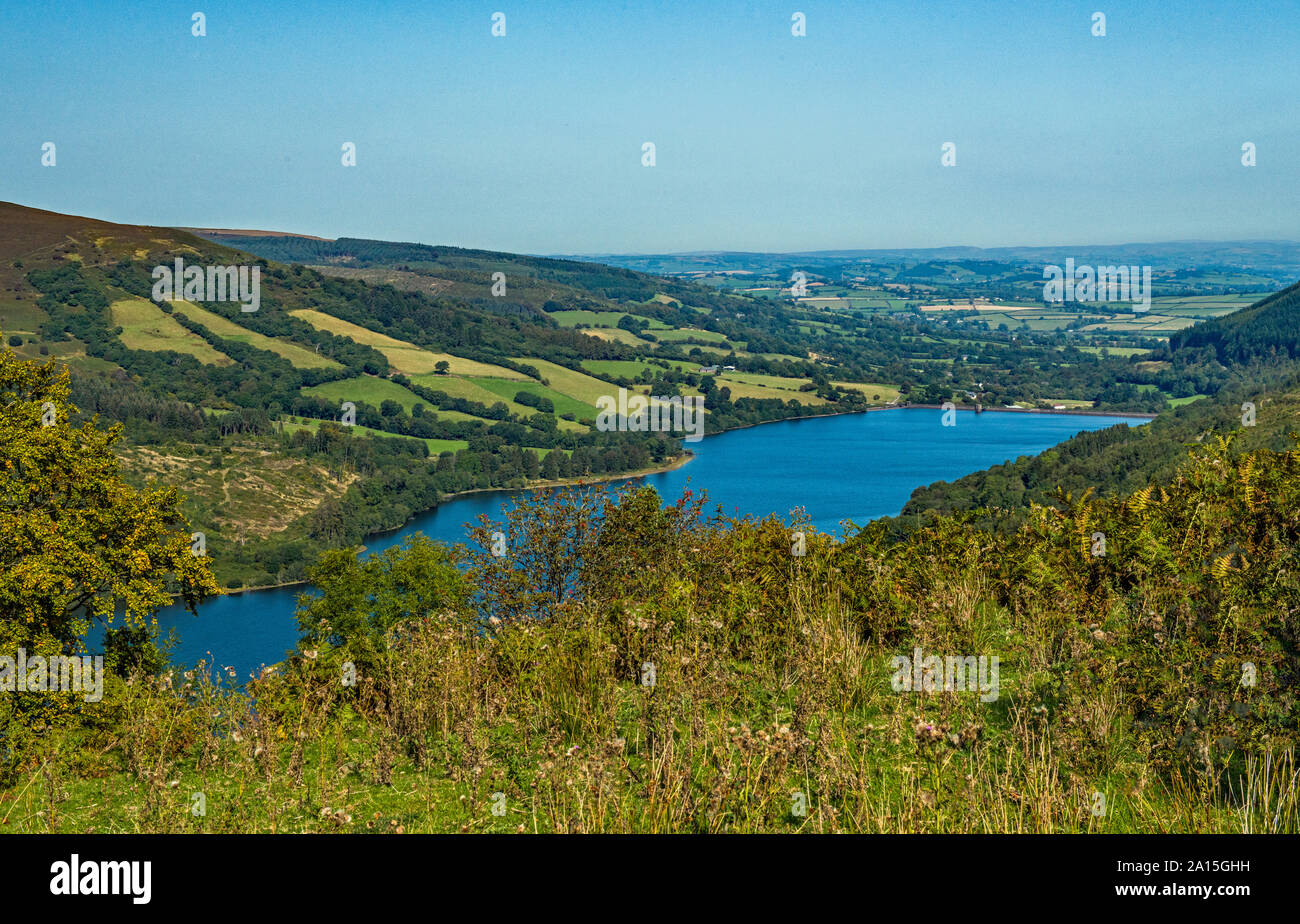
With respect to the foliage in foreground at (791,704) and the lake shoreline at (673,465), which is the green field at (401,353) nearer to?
the lake shoreline at (673,465)

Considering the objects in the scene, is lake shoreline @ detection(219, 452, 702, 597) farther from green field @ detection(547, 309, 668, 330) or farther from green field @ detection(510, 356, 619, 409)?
green field @ detection(547, 309, 668, 330)

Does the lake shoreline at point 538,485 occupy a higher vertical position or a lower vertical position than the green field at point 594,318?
lower

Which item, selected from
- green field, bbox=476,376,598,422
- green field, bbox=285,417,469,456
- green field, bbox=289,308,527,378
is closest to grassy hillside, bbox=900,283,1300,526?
green field, bbox=285,417,469,456

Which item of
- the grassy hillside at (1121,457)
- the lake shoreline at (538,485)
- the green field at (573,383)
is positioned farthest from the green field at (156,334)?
the grassy hillside at (1121,457)

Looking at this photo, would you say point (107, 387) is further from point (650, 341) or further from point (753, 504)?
point (650, 341)

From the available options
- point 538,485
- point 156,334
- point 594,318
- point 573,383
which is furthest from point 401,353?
point 594,318
